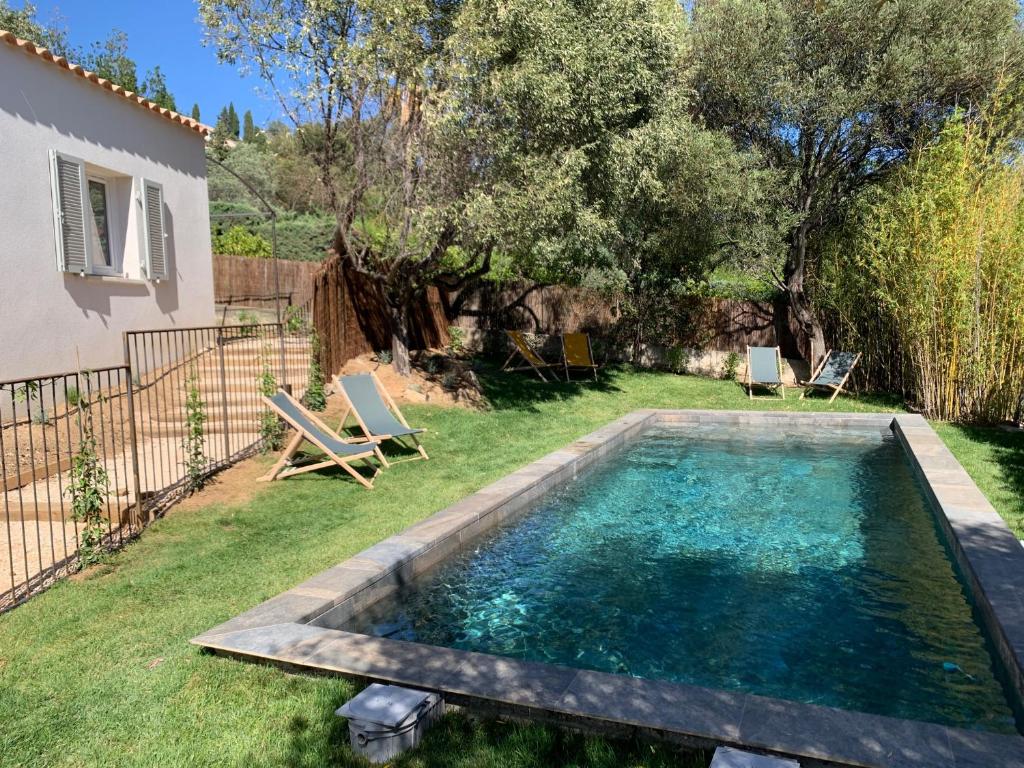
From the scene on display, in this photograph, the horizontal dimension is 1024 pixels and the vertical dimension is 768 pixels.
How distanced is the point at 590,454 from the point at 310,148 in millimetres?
5766

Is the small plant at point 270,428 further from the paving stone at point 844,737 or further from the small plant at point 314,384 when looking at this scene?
the paving stone at point 844,737

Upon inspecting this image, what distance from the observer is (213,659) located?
335 cm

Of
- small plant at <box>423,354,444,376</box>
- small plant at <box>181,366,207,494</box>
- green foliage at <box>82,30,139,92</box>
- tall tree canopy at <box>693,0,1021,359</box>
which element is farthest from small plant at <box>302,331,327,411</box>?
green foliage at <box>82,30,139,92</box>

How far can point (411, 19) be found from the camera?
8.76 metres

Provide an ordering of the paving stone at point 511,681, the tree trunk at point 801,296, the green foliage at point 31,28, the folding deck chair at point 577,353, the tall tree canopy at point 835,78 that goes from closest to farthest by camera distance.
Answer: the paving stone at point 511,681
the tall tree canopy at point 835,78
the tree trunk at point 801,296
the folding deck chair at point 577,353
the green foliage at point 31,28

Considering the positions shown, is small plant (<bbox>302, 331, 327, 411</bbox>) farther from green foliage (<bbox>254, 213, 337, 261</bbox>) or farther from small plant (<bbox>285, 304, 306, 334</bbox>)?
green foliage (<bbox>254, 213, 337, 261</bbox>)

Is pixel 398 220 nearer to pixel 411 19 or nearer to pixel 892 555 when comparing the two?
pixel 411 19

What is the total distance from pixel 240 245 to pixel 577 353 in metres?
10.2

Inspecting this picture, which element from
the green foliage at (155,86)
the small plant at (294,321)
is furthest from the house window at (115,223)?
the green foliage at (155,86)

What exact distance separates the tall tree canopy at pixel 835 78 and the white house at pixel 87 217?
9.34 meters

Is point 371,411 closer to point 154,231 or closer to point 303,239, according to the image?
point 154,231

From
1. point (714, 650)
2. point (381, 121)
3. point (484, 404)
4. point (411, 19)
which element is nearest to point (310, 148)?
point (381, 121)

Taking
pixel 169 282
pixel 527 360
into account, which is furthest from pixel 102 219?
pixel 527 360

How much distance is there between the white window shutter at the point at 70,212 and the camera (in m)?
7.93
